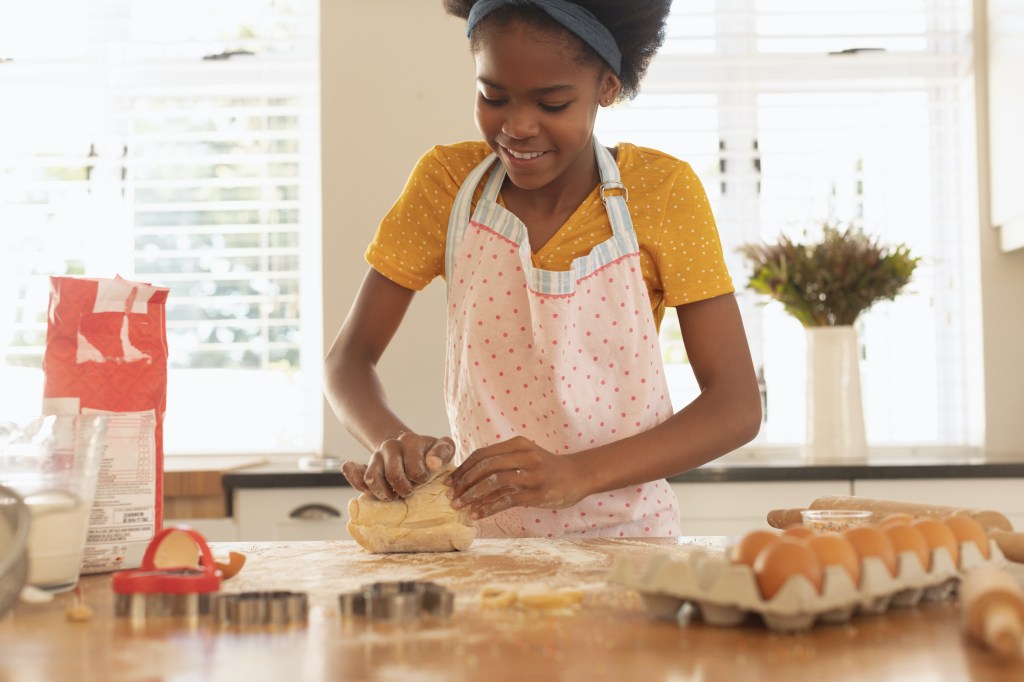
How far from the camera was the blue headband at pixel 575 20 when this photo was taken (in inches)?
53.7

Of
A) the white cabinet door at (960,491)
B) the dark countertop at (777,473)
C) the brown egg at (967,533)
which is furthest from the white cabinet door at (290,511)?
the brown egg at (967,533)

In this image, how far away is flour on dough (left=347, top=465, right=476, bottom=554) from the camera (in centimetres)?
118

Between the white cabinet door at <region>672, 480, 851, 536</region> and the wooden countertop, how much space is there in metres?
1.51

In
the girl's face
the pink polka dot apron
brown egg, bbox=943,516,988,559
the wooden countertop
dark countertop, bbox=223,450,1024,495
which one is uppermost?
the girl's face

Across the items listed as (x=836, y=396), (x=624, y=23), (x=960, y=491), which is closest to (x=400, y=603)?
(x=624, y=23)

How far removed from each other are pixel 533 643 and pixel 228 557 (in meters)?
0.43

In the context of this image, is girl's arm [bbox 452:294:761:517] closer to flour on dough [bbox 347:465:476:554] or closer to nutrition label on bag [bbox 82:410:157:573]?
flour on dough [bbox 347:465:476:554]

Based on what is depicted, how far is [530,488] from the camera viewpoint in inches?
47.7

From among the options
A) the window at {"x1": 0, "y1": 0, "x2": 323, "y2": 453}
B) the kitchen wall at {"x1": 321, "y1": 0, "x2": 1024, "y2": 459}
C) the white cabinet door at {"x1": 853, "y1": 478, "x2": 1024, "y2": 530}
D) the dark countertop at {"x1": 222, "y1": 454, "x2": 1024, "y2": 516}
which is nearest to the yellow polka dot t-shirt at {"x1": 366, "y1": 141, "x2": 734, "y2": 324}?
the dark countertop at {"x1": 222, "y1": 454, "x2": 1024, "y2": 516}

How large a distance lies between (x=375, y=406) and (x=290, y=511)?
0.97 m

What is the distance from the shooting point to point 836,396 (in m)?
2.68

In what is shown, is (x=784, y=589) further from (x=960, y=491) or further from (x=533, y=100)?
(x=960, y=491)

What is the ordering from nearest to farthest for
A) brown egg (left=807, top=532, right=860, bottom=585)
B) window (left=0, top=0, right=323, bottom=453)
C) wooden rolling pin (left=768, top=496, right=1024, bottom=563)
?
brown egg (left=807, top=532, right=860, bottom=585) → wooden rolling pin (left=768, top=496, right=1024, bottom=563) → window (left=0, top=0, right=323, bottom=453)

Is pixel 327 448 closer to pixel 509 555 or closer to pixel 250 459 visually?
pixel 250 459
